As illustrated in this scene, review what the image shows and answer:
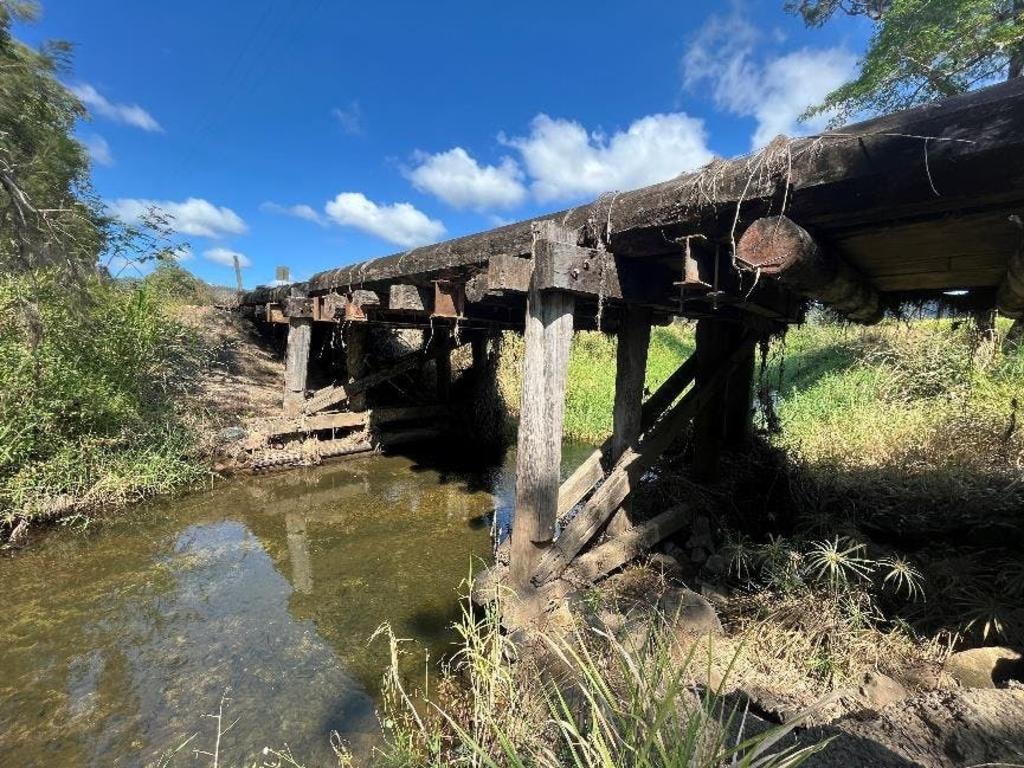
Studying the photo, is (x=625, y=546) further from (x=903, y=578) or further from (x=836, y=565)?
(x=903, y=578)

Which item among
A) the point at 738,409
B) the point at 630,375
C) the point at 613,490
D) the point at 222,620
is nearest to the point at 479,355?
the point at 738,409

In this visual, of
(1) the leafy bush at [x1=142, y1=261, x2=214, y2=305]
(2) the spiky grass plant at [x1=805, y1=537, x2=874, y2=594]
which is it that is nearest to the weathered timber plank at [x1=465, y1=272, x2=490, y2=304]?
(2) the spiky grass plant at [x1=805, y1=537, x2=874, y2=594]

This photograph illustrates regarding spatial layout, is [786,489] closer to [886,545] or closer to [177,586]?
[886,545]

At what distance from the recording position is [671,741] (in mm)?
1379

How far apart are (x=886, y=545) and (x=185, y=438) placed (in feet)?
24.0

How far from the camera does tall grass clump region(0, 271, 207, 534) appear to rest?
481 centimetres

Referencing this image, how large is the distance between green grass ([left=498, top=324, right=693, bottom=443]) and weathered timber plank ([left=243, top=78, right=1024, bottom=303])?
4131mm

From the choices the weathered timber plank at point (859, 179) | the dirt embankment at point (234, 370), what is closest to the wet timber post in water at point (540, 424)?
the weathered timber plank at point (859, 179)

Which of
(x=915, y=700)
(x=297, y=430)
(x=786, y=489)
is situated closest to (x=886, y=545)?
(x=786, y=489)

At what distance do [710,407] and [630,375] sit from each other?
1532mm

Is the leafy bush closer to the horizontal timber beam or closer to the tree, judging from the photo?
the tree

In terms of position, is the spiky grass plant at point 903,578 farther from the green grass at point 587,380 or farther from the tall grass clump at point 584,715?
the green grass at point 587,380

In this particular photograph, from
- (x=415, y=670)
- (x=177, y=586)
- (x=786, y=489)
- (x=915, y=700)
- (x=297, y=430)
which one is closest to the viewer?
(x=915, y=700)

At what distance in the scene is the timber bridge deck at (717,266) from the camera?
1.81 metres
